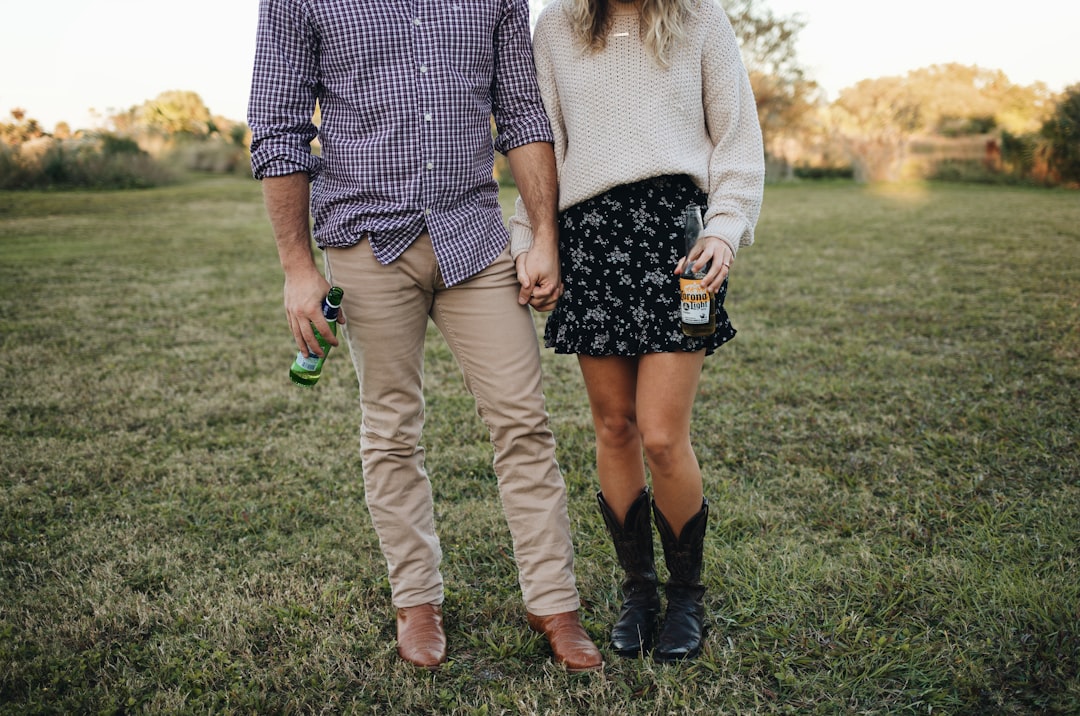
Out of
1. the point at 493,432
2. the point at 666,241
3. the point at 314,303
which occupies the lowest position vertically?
the point at 493,432

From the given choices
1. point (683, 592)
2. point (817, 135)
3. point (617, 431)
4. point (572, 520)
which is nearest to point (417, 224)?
point (617, 431)

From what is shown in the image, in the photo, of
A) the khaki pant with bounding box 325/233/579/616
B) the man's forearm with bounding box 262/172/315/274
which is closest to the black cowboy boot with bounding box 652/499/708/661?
the khaki pant with bounding box 325/233/579/616

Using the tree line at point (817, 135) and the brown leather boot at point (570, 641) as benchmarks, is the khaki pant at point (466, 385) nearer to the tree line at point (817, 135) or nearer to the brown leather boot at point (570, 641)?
the brown leather boot at point (570, 641)

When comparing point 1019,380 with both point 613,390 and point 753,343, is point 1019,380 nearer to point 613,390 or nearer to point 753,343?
point 753,343

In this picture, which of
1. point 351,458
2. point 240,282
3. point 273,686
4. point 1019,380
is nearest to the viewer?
point 273,686

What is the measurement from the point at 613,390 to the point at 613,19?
104 centimetres

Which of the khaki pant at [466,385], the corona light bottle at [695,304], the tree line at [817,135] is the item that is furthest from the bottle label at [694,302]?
the tree line at [817,135]

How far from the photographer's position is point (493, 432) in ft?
7.91

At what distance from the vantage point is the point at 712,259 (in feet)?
7.32

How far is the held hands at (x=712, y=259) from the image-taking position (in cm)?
217

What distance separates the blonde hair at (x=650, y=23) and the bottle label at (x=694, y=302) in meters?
0.60

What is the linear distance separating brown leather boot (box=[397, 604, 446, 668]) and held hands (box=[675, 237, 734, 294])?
4.33 feet

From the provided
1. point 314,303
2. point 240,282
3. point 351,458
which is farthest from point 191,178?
point 314,303

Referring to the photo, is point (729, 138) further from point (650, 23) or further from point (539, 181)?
point (539, 181)
